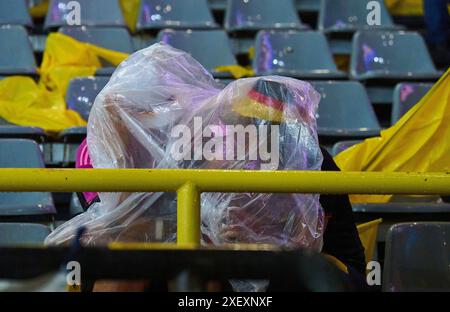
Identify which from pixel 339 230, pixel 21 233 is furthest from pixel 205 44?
pixel 339 230

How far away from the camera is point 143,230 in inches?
93.3

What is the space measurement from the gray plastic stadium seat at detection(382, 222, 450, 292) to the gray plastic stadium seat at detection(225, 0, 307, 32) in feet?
9.34

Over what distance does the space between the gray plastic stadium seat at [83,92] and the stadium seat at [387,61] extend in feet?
4.76

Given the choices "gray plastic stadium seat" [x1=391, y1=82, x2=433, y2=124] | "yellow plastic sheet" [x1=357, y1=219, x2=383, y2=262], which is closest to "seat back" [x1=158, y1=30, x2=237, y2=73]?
"gray plastic stadium seat" [x1=391, y1=82, x2=433, y2=124]

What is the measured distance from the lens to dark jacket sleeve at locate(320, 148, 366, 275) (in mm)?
2707

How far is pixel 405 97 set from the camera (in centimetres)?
485

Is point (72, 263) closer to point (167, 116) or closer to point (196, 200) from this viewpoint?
point (196, 200)

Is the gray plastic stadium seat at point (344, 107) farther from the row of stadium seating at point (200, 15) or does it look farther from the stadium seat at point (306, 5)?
the stadium seat at point (306, 5)

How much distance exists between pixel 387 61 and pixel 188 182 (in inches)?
143

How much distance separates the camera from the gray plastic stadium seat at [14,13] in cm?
556

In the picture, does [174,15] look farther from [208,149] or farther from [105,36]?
[208,149]

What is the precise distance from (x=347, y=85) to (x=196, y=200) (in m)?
2.95

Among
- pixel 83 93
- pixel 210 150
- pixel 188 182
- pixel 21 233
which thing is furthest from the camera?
pixel 83 93

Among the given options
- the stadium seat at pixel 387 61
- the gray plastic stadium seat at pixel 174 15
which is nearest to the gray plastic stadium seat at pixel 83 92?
the gray plastic stadium seat at pixel 174 15
